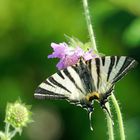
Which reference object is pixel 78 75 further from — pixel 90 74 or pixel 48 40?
pixel 48 40

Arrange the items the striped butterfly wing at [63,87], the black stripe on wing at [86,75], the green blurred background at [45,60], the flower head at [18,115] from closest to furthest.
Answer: the striped butterfly wing at [63,87] < the black stripe on wing at [86,75] < the flower head at [18,115] < the green blurred background at [45,60]

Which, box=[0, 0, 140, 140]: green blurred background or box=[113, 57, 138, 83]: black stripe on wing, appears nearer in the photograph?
box=[113, 57, 138, 83]: black stripe on wing

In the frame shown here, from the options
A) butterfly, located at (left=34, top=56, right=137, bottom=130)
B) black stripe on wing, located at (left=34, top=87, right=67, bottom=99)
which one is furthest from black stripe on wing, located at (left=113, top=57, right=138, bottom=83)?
black stripe on wing, located at (left=34, top=87, right=67, bottom=99)

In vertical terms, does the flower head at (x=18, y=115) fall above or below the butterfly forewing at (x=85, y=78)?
above

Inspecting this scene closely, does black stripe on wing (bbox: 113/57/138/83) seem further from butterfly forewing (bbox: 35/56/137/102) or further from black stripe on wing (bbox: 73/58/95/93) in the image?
black stripe on wing (bbox: 73/58/95/93)

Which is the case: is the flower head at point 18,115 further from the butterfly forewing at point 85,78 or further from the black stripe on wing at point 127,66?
the black stripe on wing at point 127,66

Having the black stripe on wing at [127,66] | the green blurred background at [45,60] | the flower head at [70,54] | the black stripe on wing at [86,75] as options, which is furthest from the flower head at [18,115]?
the green blurred background at [45,60]

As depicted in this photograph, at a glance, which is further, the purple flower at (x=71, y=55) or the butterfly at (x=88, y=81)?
the purple flower at (x=71, y=55)

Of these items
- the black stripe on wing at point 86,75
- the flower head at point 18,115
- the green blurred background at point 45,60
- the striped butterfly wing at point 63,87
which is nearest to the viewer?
the striped butterfly wing at point 63,87
